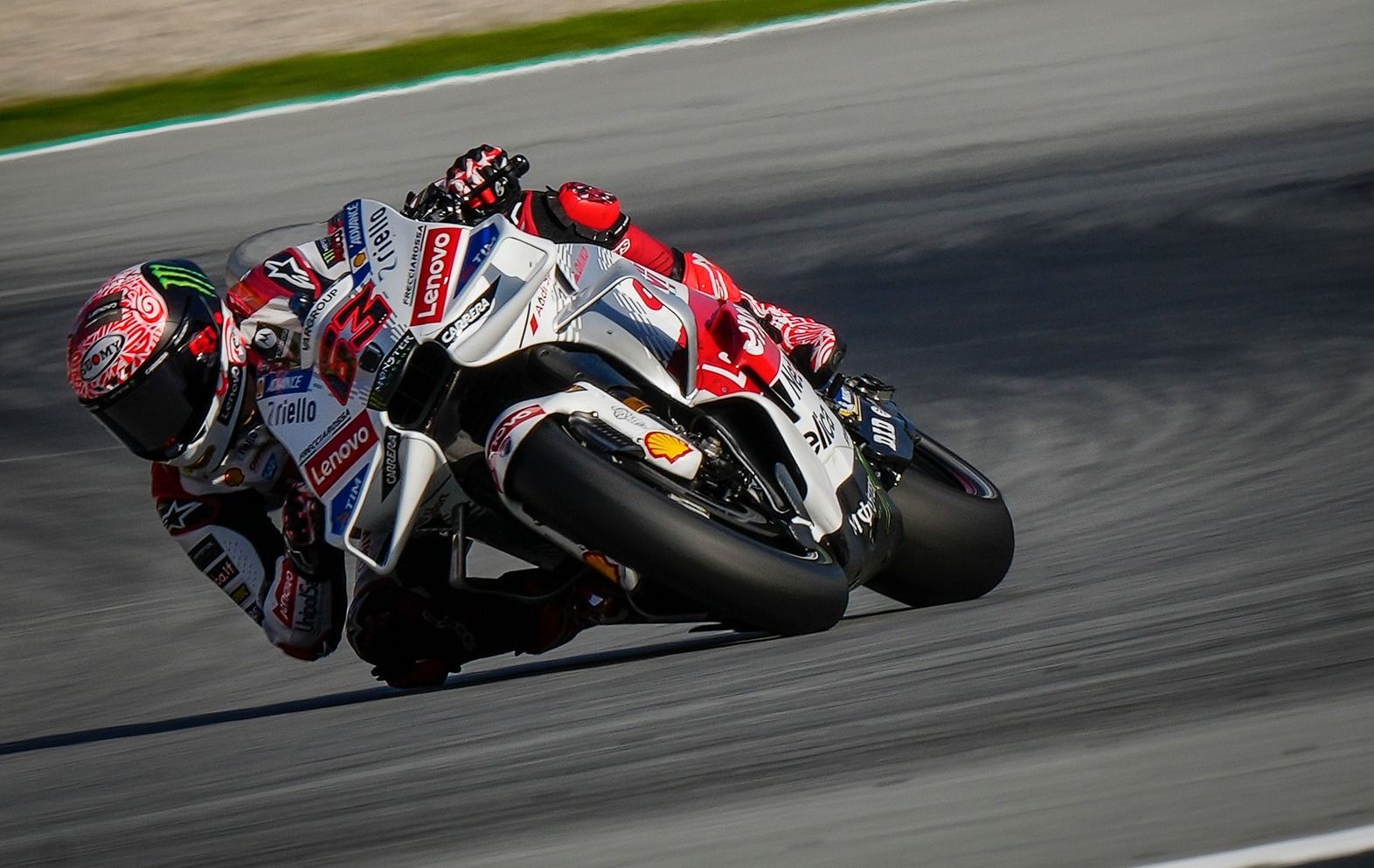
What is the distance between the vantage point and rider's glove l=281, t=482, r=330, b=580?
4281mm

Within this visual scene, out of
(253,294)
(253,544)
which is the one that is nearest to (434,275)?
(253,294)

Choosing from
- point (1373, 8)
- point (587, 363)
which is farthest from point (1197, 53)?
point (587, 363)

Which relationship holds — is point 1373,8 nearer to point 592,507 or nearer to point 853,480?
point 853,480

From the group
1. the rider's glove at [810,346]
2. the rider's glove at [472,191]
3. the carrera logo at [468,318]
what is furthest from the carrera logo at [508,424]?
the rider's glove at [472,191]

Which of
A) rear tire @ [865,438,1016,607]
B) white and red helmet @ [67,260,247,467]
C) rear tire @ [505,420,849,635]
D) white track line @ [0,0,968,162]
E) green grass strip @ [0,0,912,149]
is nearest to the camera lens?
rear tire @ [505,420,849,635]

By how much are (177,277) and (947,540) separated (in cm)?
211

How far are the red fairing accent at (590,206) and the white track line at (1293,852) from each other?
241 cm

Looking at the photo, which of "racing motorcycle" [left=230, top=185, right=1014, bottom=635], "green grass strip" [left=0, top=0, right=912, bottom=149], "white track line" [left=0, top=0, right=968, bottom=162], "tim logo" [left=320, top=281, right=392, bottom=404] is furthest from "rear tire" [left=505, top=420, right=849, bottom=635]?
"green grass strip" [left=0, top=0, right=912, bottom=149]

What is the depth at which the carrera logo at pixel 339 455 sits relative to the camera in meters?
3.88

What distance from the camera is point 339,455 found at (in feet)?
12.9

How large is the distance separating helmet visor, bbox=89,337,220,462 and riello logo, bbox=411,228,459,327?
65 centimetres

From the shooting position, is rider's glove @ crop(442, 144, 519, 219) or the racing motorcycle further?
rider's glove @ crop(442, 144, 519, 219)

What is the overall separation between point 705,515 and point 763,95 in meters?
6.29

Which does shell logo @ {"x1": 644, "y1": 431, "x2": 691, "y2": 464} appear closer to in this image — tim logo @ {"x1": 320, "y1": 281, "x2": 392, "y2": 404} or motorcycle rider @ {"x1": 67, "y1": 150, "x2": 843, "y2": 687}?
motorcycle rider @ {"x1": 67, "y1": 150, "x2": 843, "y2": 687}
